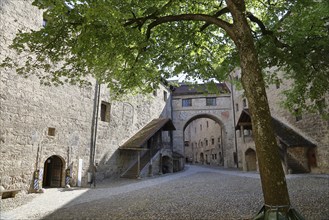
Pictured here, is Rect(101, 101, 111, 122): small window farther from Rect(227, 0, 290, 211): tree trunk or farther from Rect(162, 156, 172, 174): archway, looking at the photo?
Rect(227, 0, 290, 211): tree trunk

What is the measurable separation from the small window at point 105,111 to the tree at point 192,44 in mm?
7373

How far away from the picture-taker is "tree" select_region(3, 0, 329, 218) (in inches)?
149

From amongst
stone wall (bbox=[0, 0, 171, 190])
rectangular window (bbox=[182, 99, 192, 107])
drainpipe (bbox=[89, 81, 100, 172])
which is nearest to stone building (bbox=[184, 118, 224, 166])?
rectangular window (bbox=[182, 99, 192, 107])

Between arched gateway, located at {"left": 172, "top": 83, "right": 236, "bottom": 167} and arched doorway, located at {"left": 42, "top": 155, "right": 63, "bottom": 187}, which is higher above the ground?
arched gateway, located at {"left": 172, "top": 83, "right": 236, "bottom": 167}

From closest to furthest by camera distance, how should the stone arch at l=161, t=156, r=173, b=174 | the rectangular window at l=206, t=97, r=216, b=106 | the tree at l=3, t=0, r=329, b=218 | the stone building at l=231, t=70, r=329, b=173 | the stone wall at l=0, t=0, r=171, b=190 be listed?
the tree at l=3, t=0, r=329, b=218 < the stone wall at l=0, t=0, r=171, b=190 < the stone building at l=231, t=70, r=329, b=173 < the stone arch at l=161, t=156, r=173, b=174 < the rectangular window at l=206, t=97, r=216, b=106

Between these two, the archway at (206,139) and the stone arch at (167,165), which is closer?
the stone arch at (167,165)

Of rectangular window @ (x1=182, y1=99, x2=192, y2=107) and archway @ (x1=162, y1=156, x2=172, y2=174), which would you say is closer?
archway @ (x1=162, y1=156, x2=172, y2=174)

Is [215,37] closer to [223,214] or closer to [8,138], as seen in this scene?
[223,214]

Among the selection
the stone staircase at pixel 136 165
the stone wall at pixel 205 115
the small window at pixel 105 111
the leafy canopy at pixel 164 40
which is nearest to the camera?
the leafy canopy at pixel 164 40

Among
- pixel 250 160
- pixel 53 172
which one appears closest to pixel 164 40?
pixel 53 172

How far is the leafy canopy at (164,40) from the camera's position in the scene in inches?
186

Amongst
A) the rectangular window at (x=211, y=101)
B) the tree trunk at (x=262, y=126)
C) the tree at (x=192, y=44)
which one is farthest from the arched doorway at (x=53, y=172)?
the rectangular window at (x=211, y=101)

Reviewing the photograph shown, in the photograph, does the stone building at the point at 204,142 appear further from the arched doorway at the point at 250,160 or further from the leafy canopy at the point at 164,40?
the leafy canopy at the point at 164,40

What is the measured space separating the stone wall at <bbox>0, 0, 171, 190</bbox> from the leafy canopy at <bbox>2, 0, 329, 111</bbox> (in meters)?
2.92
